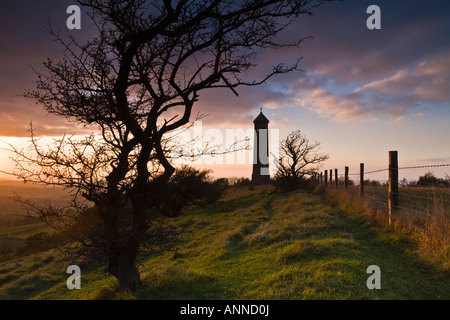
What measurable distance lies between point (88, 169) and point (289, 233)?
557cm

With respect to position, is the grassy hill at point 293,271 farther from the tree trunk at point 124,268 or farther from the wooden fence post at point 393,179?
the wooden fence post at point 393,179

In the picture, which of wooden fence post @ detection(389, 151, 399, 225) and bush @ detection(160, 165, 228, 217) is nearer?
wooden fence post @ detection(389, 151, 399, 225)

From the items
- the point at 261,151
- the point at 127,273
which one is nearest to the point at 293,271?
the point at 127,273

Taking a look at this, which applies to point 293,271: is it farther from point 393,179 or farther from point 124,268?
point 393,179

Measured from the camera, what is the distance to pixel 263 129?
119ft

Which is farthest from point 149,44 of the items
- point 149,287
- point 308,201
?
point 308,201

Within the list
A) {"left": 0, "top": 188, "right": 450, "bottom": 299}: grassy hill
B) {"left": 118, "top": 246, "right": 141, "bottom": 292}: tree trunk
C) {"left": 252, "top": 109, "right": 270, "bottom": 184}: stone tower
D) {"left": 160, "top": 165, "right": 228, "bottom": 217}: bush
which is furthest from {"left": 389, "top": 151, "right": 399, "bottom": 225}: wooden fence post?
{"left": 252, "top": 109, "right": 270, "bottom": 184}: stone tower

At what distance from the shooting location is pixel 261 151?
36.9 metres

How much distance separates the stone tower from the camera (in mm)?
36062

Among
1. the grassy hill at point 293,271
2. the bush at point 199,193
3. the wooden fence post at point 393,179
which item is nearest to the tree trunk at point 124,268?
the grassy hill at point 293,271

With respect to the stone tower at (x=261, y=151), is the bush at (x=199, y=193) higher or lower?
lower

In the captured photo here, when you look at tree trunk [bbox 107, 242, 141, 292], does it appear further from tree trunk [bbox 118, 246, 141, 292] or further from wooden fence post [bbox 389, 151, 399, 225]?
wooden fence post [bbox 389, 151, 399, 225]

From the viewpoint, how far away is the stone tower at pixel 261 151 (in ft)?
118
